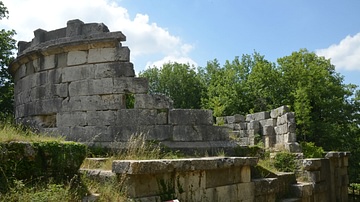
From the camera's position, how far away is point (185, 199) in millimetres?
5984

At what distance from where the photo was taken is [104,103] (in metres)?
8.90

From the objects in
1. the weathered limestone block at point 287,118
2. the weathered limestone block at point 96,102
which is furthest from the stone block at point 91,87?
the weathered limestone block at point 287,118

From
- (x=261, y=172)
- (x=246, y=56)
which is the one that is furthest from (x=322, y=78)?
(x=261, y=172)

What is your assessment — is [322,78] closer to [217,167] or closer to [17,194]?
[217,167]

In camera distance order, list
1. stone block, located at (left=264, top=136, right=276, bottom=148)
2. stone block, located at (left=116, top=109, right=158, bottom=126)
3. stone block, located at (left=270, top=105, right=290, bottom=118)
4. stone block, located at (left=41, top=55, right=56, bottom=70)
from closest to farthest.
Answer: stone block, located at (left=116, top=109, right=158, bottom=126)
stone block, located at (left=41, top=55, right=56, bottom=70)
stone block, located at (left=270, top=105, right=290, bottom=118)
stone block, located at (left=264, top=136, right=276, bottom=148)

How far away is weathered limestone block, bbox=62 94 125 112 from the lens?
884 cm

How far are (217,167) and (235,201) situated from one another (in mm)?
1003

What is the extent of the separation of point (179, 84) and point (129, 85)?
92.0ft

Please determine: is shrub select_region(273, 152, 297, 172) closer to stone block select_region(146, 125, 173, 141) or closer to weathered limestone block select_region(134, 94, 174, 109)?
stone block select_region(146, 125, 173, 141)

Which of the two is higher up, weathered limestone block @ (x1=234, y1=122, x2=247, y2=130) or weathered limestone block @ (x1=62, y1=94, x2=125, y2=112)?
weathered limestone block @ (x1=62, y1=94, x2=125, y2=112)

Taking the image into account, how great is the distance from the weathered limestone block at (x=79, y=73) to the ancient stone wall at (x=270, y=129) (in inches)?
211

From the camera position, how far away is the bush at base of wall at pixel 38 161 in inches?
185

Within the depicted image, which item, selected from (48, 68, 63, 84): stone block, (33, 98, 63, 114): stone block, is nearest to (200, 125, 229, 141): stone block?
(33, 98, 63, 114): stone block

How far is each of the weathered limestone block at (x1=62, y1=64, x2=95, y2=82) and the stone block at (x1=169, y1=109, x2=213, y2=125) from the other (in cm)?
234
